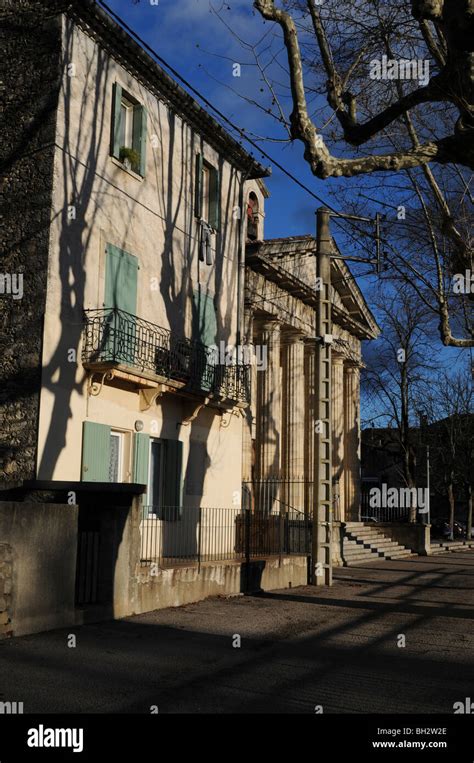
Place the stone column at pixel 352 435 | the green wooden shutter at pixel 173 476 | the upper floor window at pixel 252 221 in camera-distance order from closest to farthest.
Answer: the green wooden shutter at pixel 173 476, the upper floor window at pixel 252 221, the stone column at pixel 352 435

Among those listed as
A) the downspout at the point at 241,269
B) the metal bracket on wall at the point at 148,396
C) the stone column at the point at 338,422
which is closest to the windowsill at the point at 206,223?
the downspout at the point at 241,269

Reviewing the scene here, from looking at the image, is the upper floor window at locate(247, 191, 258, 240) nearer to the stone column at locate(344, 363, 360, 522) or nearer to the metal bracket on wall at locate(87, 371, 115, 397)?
the stone column at locate(344, 363, 360, 522)

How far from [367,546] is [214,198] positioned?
13247mm

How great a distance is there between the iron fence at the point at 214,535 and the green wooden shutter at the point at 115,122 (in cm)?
733

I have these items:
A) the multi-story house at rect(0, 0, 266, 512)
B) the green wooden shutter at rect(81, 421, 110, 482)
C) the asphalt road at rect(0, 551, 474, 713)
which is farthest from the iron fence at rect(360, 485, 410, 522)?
the asphalt road at rect(0, 551, 474, 713)

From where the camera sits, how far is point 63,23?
1625 cm

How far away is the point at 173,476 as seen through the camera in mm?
19500

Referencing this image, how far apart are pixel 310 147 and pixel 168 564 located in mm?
7744

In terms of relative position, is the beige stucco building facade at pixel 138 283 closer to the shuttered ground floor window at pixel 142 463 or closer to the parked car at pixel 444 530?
the shuttered ground floor window at pixel 142 463

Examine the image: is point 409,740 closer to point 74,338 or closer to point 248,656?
point 248,656

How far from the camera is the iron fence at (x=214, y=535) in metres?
15.1

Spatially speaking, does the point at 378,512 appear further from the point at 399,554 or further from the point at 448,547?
the point at 399,554

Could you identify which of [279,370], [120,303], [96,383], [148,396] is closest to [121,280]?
[120,303]

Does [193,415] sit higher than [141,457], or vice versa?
[193,415]
